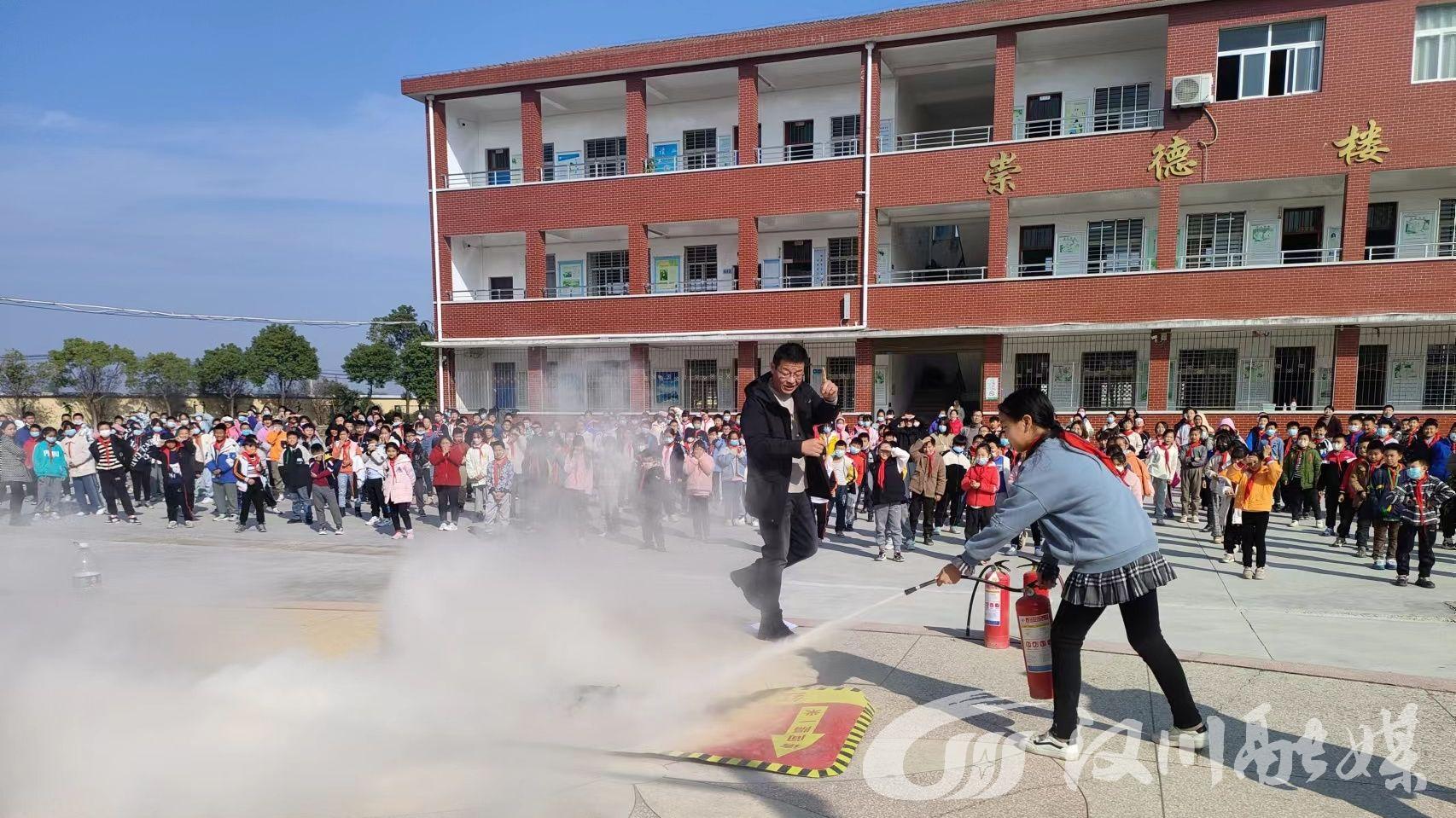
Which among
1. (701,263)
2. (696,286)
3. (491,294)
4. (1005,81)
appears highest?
(1005,81)

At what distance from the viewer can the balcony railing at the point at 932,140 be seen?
876 inches

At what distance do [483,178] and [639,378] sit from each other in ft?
29.6

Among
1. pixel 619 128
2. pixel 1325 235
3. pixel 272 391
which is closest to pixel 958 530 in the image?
pixel 1325 235

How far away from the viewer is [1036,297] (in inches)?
803

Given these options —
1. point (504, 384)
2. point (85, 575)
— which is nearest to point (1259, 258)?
point (504, 384)

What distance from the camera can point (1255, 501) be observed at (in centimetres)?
881

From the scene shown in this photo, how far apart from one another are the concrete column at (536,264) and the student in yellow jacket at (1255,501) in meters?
20.0

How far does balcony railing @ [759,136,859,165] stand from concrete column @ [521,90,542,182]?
6.86m

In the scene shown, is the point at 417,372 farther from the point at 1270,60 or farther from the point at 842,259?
the point at 1270,60

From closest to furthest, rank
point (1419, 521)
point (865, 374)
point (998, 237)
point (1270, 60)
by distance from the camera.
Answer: point (1419, 521), point (1270, 60), point (998, 237), point (865, 374)

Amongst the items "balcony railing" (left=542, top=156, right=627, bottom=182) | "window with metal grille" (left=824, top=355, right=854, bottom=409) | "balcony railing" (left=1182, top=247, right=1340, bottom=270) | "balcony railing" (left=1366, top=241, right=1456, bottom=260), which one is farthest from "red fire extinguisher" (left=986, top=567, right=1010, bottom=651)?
"balcony railing" (left=542, top=156, right=627, bottom=182)

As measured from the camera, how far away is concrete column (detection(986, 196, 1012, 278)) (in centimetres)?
2072

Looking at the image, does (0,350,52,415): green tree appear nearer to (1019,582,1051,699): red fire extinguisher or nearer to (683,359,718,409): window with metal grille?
(683,359,718,409): window with metal grille

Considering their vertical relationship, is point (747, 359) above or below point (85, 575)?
above
